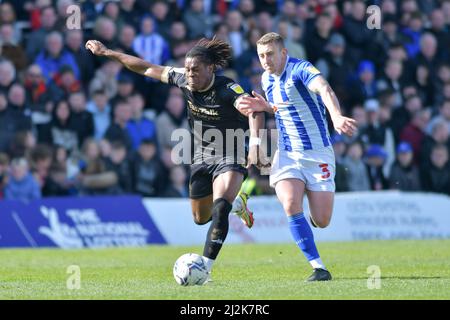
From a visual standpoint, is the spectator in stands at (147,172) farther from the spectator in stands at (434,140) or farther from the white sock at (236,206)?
the white sock at (236,206)

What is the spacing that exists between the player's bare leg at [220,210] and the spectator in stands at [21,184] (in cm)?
757

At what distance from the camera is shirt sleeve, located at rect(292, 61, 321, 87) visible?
10.7 meters

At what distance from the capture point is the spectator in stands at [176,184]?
1906 centimetres

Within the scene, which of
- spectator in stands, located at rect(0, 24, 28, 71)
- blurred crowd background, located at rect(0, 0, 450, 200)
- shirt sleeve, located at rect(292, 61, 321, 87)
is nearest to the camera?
shirt sleeve, located at rect(292, 61, 321, 87)

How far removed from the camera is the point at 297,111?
36.6ft

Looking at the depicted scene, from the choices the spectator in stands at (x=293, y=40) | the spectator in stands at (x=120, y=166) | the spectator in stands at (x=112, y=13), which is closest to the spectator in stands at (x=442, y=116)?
the spectator in stands at (x=293, y=40)

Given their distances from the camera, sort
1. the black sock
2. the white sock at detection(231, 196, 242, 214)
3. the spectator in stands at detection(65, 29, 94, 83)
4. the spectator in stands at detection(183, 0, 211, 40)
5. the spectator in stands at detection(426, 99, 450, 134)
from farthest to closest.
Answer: the spectator in stands at detection(426, 99, 450, 134)
the spectator in stands at detection(183, 0, 211, 40)
the spectator in stands at detection(65, 29, 94, 83)
the white sock at detection(231, 196, 242, 214)
the black sock

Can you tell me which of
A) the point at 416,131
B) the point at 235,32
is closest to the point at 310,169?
the point at 235,32

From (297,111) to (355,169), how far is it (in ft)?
29.1

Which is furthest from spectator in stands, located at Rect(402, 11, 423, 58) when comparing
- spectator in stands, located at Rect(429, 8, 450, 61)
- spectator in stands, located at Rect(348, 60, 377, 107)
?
spectator in stands, located at Rect(348, 60, 377, 107)

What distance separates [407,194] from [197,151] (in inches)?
323

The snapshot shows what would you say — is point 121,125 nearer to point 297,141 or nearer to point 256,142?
point 297,141

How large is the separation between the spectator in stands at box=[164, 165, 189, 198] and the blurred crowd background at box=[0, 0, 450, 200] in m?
0.02

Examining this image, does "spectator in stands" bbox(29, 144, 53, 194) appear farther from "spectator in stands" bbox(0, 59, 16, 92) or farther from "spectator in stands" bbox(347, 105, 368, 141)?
"spectator in stands" bbox(347, 105, 368, 141)
